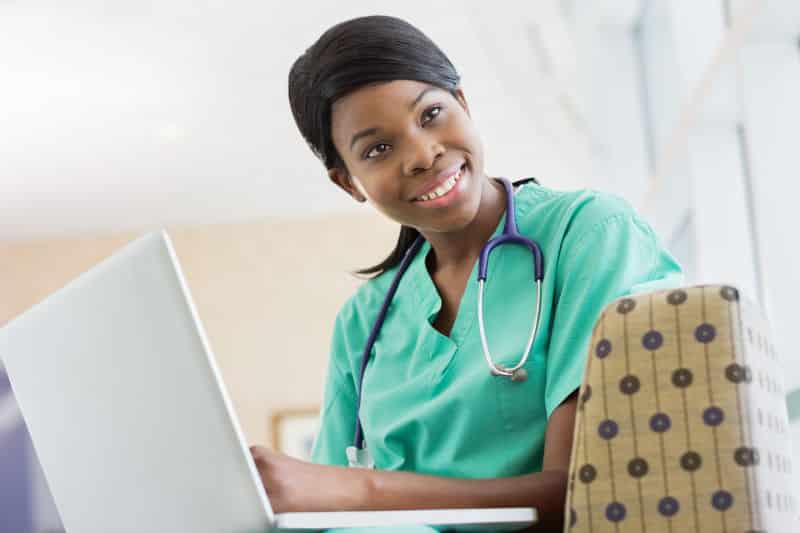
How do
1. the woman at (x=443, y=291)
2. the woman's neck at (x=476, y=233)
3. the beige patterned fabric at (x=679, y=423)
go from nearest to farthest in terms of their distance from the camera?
the beige patterned fabric at (x=679, y=423) → the woman at (x=443, y=291) → the woman's neck at (x=476, y=233)

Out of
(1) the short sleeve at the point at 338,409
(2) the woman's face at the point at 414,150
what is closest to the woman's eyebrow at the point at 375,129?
(2) the woman's face at the point at 414,150

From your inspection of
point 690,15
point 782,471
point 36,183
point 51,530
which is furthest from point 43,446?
point 36,183

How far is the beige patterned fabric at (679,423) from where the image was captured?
0.74 meters

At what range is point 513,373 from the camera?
104cm

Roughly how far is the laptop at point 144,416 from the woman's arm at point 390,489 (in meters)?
0.04

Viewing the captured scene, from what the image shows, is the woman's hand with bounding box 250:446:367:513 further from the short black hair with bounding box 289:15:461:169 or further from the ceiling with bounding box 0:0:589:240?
the ceiling with bounding box 0:0:589:240

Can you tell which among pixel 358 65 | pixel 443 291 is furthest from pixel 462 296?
pixel 358 65

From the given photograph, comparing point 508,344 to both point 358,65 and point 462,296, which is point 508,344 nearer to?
point 462,296

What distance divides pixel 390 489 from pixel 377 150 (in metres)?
0.45

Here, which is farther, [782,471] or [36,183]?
[36,183]

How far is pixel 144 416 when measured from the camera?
82cm

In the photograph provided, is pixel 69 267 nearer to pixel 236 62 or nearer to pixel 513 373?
pixel 236 62

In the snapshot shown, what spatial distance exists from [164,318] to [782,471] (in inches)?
17.4

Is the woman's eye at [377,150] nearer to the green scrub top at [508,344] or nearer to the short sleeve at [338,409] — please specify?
Result: the green scrub top at [508,344]
